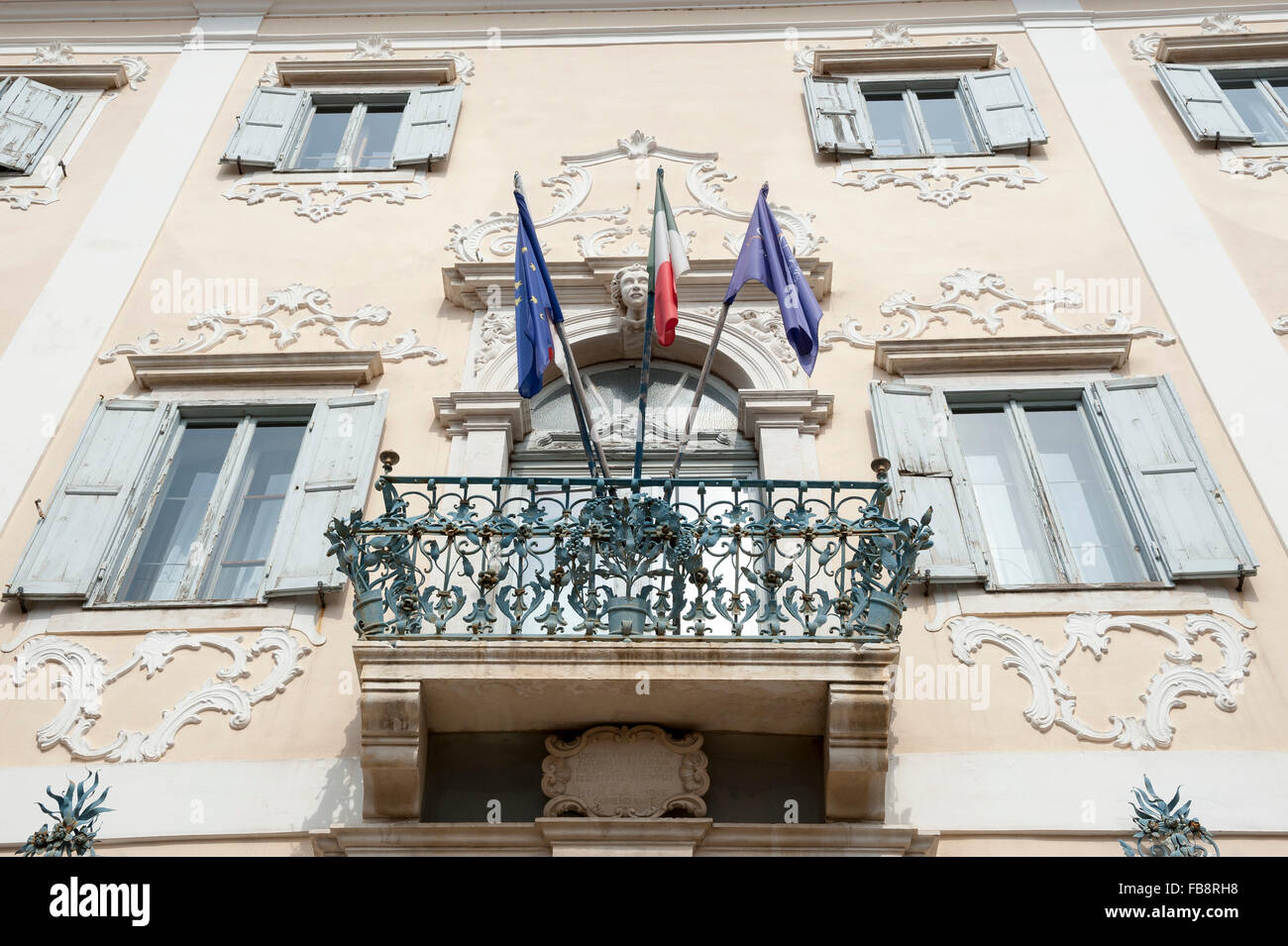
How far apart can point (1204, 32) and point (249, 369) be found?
326 inches

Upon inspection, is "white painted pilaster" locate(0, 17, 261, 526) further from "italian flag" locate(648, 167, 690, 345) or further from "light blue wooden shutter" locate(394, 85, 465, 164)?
"italian flag" locate(648, 167, 690, 345)

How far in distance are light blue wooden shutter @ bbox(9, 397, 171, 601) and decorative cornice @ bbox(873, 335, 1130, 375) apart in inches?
174

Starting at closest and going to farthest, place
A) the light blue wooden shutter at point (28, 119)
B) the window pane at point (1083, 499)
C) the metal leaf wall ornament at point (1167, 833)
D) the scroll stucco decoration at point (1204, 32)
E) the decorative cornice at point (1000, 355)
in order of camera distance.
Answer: the metal leaf wall ornament at point (1167, 833) → the window pane at point (1083, 499) → the decorative cornice at point (1000, 355) → the light blue wooden shutter at point (28, 119) → the scroll stucco decoration at point (1204, 32)

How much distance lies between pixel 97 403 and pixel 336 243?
2087 millimetres

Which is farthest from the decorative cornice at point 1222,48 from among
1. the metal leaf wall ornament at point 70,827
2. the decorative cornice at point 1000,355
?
the metal leaf wall ornament at point 70,827

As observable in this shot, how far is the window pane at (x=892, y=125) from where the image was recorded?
10164mm

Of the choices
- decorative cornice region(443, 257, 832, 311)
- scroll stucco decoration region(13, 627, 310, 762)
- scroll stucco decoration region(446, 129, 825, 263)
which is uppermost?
scroll stucco decoration region(446, 129, 825, 263)

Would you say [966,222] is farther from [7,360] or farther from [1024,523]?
[7,360]

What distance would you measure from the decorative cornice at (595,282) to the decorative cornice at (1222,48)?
4.42 metres

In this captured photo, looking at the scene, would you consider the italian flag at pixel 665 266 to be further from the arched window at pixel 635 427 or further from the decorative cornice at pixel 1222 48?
the decorative cornice at pixel 1222 48

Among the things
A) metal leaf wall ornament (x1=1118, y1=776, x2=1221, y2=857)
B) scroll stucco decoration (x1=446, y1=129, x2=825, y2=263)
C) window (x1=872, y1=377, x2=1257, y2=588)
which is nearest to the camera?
metal leaf wall ornament (x1=1118, y1=776, x2=1221, y2=857)

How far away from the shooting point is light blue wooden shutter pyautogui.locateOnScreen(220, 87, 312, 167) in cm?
984

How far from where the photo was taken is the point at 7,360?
815 cm

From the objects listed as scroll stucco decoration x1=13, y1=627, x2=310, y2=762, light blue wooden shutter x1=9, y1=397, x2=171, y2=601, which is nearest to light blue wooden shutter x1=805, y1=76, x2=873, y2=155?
light blue wooden shutter x1=9, y1=397, x2=171, y2=601
